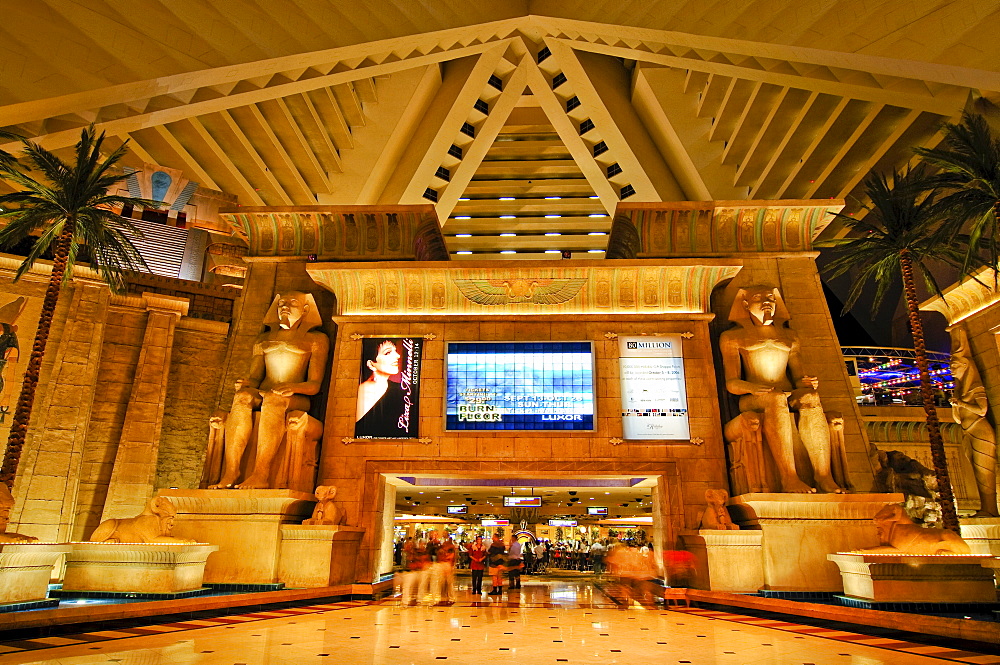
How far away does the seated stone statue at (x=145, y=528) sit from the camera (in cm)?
793

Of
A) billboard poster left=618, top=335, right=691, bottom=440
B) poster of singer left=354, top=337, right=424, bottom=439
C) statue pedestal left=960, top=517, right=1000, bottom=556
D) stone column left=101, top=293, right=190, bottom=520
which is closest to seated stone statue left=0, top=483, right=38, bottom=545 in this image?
stone column left=101, top=293, right=190, bottom=520

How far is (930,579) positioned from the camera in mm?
6629

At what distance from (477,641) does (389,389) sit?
19.6 feet

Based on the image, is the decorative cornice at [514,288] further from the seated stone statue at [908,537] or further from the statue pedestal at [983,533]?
the statue pedestal at [983,533]

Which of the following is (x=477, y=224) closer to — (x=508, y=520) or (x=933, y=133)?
(x=508, y=520)

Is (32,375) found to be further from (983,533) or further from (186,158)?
(983,533)

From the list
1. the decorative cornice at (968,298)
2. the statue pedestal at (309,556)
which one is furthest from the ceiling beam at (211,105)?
the decorative cornice at (968,298)

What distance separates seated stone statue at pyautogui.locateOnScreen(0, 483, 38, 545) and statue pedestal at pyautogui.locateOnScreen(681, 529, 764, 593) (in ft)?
29.4

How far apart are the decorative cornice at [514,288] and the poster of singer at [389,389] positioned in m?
0.75

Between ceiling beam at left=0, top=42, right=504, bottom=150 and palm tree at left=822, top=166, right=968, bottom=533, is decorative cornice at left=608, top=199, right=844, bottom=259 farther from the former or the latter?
ceiling beam at left=0, top=42, right=504, bottom=150

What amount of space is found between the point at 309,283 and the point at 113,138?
26.8 feet

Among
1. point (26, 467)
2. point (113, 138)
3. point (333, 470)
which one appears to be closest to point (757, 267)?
point (333, 470)

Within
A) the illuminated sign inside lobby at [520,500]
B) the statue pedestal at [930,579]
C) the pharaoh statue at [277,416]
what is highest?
the pharaoh statue at [277,416]

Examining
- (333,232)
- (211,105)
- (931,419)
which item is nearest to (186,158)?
(211,105)
